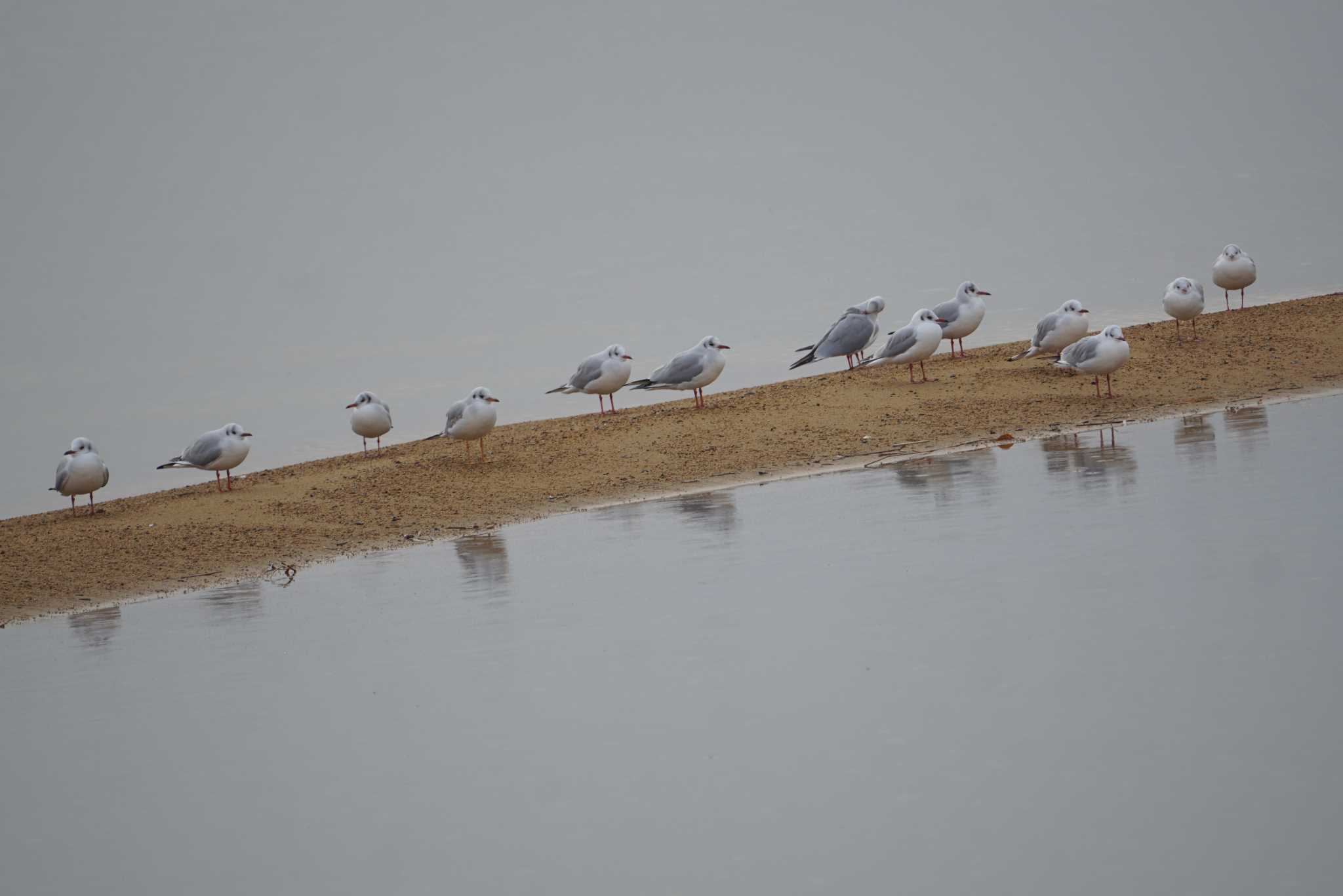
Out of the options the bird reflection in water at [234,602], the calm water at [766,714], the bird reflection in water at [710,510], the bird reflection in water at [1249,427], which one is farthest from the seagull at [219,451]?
the bird reflection in water at [1249,427]

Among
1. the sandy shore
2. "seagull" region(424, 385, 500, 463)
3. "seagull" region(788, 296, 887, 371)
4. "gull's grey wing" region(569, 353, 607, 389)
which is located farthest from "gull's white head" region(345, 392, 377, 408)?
"seagull" region(788, 296, 887, 371)

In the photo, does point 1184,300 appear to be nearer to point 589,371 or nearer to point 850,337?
point 850,337

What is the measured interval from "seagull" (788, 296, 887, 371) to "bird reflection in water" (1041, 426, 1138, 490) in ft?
13.5

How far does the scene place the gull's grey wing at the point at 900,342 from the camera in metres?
14.4

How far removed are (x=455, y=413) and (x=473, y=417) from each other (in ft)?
0.98

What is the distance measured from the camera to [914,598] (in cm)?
780

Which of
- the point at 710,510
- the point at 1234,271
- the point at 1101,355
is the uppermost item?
the point at 1234,271

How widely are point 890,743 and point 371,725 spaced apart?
98.9 inches

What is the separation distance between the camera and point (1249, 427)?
1151 centimetres

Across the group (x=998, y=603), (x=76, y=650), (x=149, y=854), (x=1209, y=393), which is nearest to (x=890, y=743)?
(x=998, y=603)

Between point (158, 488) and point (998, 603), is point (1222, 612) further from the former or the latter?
point (158, 488)

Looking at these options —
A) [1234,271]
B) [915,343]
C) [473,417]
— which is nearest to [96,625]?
[473,417]

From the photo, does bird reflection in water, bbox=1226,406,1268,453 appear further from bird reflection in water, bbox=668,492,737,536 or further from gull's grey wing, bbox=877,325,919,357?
bird reflection in water, bbox=668,492,737,536

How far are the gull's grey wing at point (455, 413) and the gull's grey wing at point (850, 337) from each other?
4.39m
